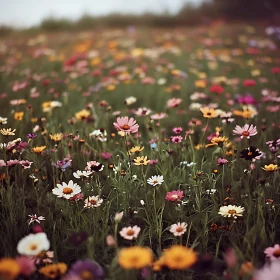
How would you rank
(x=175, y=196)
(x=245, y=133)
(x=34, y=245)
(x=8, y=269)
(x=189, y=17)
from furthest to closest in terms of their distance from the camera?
(x=189, y=17), (x=245, y=133), (x=175, y=196), (x=34, y=245), (x=8, y=269)

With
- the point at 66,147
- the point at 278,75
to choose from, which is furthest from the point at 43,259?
the point at 278,75

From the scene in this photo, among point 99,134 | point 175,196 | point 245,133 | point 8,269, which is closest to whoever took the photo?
point 8,269

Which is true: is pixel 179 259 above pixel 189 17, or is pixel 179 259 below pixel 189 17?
above

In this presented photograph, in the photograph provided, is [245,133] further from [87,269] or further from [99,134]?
[87,269]

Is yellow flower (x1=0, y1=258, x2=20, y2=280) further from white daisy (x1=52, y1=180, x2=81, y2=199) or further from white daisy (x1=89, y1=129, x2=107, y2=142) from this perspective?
white daisy (x1=89, y1=129, x2=107, y2=142)

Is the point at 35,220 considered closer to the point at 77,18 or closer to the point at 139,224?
the point at 139,224

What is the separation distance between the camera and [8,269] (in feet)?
2.14

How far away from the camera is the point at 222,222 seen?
49.0 inches

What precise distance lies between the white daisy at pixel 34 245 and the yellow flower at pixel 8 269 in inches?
4.1

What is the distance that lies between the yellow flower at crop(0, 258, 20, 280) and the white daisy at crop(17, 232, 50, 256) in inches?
4.1

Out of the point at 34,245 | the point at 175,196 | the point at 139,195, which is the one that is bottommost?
the point at 139,195

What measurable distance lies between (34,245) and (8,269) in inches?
6.0

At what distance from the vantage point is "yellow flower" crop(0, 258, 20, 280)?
25.3 inches

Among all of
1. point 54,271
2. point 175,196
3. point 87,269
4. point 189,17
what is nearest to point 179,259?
point 87,269
